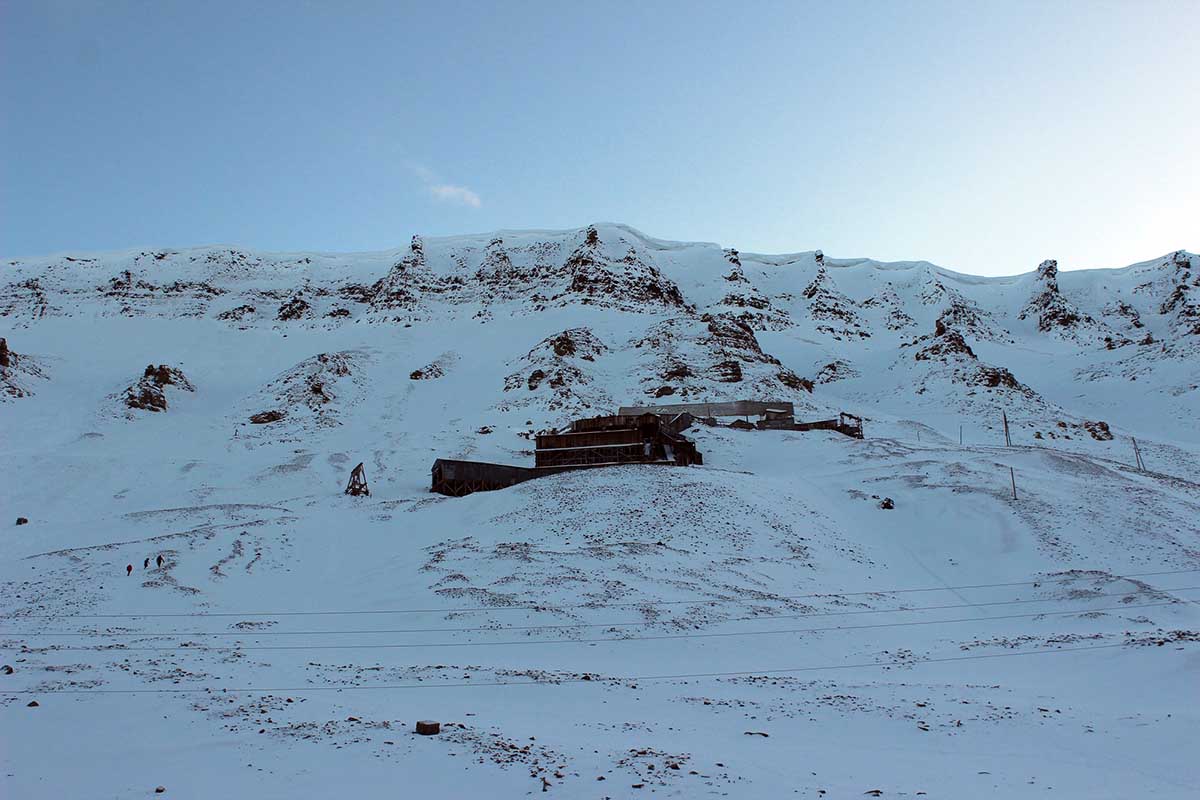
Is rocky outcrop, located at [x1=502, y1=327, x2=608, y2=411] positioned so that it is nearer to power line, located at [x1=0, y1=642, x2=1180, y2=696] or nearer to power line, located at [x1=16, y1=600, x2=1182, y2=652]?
power line, located at [x1=16, y1=600, x2=1182, y2=652]

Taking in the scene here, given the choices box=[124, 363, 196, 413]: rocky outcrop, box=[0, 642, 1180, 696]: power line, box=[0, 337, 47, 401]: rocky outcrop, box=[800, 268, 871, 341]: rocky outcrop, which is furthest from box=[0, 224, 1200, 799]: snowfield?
box=[800, 268, 871, 341]: rocky outcrop

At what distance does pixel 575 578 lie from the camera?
23.8 metres

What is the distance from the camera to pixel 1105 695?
45.7 ft

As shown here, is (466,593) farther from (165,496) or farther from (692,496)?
(165,496)

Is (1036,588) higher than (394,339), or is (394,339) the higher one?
(394,339)

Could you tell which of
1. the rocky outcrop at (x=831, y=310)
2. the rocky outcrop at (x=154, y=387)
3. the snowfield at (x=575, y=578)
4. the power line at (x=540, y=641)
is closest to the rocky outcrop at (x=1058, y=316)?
the snowfield at (x=575, y=578)

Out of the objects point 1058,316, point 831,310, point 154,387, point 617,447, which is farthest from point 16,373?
point 1058,316

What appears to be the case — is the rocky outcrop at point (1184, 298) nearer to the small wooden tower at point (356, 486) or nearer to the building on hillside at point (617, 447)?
the building on hillside at point (617, 447)

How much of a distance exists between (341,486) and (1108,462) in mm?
49896

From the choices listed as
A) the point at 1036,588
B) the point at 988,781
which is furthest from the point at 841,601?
the point at 988,781

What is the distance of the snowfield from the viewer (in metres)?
9.59

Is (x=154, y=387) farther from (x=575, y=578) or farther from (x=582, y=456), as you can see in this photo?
(x=575, y=578)

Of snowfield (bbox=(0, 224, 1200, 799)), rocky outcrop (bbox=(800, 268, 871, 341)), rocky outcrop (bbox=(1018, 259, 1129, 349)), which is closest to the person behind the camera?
snowfield (bbox=(0, 224, 1200, 799))

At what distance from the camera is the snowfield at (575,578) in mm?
9586
